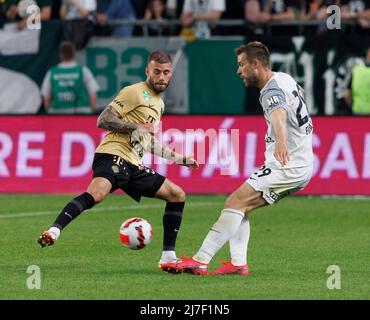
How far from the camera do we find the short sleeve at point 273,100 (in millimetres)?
11250

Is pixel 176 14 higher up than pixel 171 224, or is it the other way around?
pixel 176 14

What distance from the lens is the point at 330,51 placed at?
873 inches

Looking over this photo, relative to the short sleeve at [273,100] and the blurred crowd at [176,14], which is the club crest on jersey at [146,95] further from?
the blurred crowd at [176,14]

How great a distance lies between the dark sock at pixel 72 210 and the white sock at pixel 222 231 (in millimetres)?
1178

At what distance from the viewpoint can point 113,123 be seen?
12.2 metres

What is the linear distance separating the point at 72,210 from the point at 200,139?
7865mm

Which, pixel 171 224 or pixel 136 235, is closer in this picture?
pixel 136 235

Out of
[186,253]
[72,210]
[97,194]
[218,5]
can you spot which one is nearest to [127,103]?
[97,194]

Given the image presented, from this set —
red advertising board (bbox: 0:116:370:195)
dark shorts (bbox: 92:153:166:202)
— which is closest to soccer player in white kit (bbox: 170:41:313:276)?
dark shorts (bbox: 92:153:166:202)

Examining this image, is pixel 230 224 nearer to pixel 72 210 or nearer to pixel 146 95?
pixel 72 210

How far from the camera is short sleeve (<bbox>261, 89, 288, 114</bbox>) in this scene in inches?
443

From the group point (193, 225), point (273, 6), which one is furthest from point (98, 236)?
point (273, 6)

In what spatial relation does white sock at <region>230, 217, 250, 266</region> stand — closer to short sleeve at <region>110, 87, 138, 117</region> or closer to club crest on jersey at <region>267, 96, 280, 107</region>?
club crest on jersey at <region>267, 96, 280, 107</region>

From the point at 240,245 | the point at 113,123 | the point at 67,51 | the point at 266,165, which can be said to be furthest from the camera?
the point at 67,51
